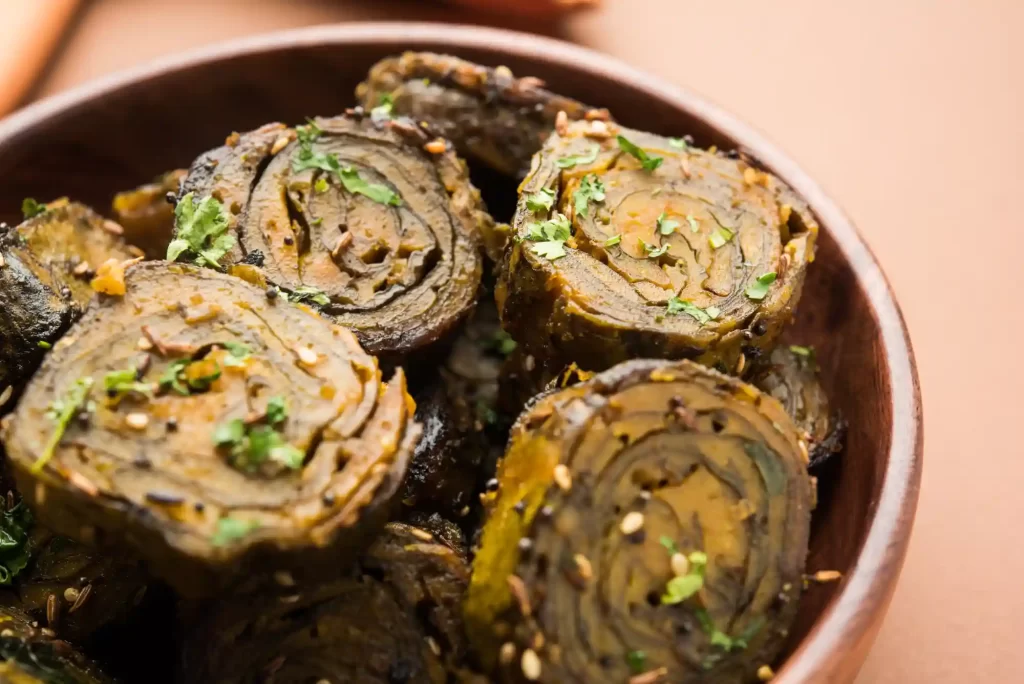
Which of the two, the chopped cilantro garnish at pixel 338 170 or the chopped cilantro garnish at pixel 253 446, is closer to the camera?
the chopped cilantro garnish at pixel 253 446

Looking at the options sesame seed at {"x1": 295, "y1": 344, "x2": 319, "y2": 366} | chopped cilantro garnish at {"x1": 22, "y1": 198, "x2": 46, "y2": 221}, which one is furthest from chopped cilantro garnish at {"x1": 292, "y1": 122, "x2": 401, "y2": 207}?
chopped cilantro garnish at {"x1": 22, "y1": 198, "x2": 46, "y2": 221}

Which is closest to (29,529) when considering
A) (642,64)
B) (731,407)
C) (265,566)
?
(265,566)

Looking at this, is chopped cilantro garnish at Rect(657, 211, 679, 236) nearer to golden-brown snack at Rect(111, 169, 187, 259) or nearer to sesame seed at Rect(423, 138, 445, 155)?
sesame seed at Rect(423, 138, 445, 155)

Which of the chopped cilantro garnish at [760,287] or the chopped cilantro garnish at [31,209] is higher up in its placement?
the chopped cilantro garnish at [760,287]

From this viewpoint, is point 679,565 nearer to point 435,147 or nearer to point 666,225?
point 666,225

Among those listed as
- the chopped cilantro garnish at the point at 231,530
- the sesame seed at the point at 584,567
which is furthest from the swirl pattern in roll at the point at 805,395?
the chopped cilantro garnish at the point at 231,530

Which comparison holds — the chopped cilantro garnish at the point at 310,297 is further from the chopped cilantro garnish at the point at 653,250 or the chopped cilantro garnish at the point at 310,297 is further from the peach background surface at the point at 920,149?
the peach background surface at the point at 920,149

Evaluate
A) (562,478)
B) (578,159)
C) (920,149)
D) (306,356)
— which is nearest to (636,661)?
(562,478)

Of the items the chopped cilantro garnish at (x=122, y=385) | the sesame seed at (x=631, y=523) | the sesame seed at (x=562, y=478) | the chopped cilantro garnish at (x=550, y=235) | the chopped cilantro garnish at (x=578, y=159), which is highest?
the chopped cilantro garnish at (x=578, y=159)
